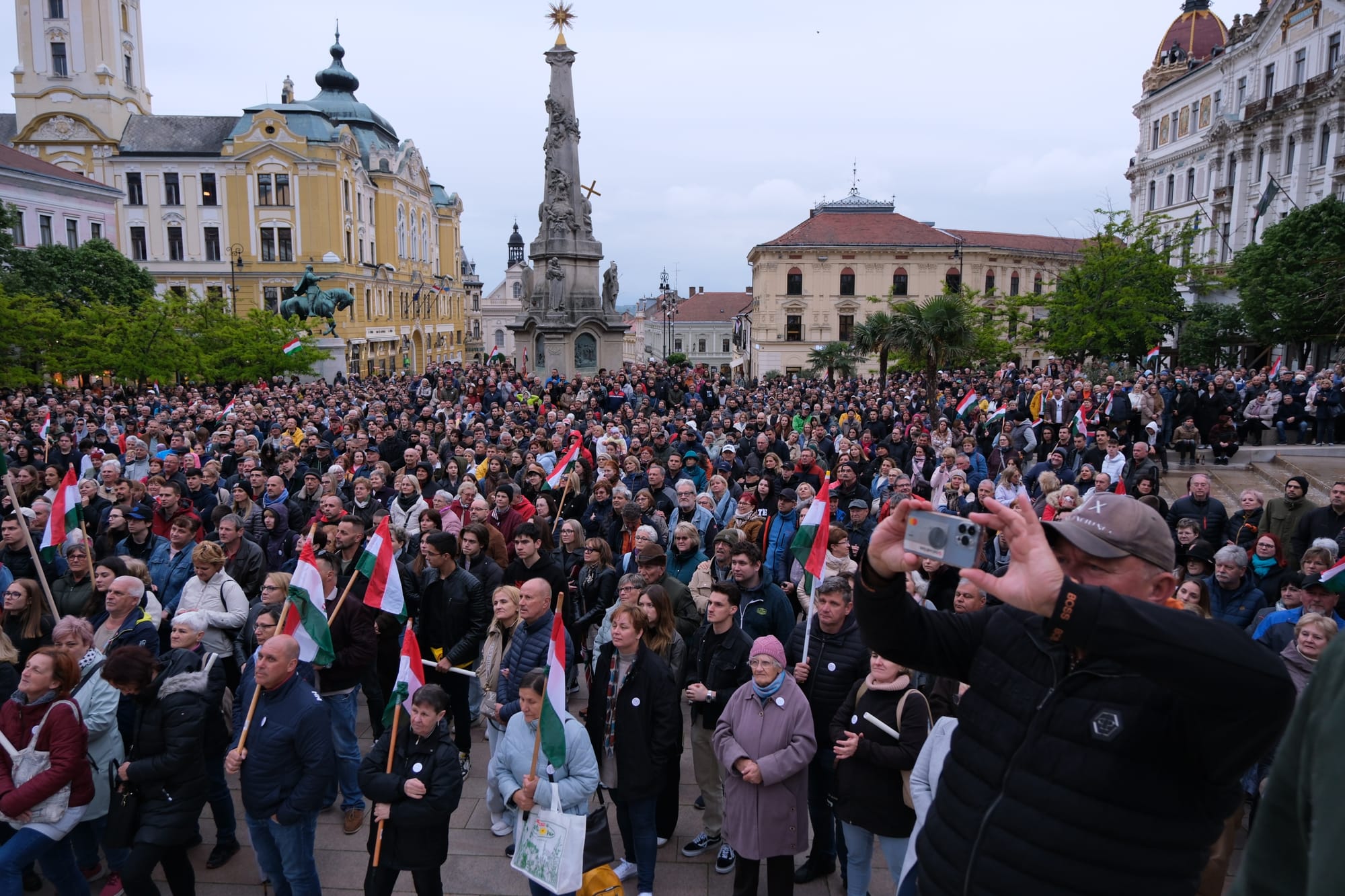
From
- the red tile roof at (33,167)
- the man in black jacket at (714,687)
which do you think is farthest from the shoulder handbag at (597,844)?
the red tile roof at (33,167)

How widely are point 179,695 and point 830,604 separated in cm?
404

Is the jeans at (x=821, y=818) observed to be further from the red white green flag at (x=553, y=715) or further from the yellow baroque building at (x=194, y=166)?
the yellow baroque building at (x=194, y=166)

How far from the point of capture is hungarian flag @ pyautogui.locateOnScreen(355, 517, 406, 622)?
6930 mm

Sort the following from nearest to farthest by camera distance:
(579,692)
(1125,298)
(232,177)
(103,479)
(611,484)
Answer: (579,692) → (611,484) → (103,479) → (1125,298) → (232,177)


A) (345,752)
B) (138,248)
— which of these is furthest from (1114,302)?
(138,248)

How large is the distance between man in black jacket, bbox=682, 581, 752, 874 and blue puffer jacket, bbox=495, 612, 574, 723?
1002 mm

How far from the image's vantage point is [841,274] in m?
66.7

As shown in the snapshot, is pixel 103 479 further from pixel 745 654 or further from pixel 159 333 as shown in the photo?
pixel 159 333

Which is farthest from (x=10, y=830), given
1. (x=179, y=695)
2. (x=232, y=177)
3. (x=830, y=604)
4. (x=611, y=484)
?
(x=232, y=177)

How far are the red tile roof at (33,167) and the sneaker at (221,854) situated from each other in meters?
48.8

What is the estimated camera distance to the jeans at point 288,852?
525 cm

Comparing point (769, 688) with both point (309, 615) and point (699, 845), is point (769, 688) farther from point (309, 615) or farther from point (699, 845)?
point (309, 615)

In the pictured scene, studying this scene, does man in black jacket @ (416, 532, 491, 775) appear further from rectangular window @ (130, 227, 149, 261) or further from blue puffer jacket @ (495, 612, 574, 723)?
rectangular window @ (130, 227, 149, 261)

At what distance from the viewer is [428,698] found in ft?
16.4
